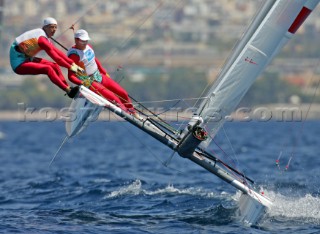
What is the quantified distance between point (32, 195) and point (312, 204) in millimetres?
4469

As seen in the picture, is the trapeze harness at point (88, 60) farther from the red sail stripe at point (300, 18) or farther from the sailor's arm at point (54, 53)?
the red sail stripe at point (300, 18)

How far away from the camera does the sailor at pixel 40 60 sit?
11.5 meters

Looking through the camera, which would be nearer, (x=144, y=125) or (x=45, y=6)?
(x=144, y=125)

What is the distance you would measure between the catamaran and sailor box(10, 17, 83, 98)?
0.31 metres

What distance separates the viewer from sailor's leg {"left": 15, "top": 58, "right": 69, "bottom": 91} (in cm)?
1157

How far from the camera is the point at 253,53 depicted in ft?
38.2

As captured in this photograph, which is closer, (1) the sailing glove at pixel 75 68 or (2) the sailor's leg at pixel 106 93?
(1) the sailing glove at pixel 75 68

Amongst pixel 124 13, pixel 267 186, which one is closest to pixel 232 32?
pixel 124 13

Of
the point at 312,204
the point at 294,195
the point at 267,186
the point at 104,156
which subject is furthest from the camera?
the point at 104,156

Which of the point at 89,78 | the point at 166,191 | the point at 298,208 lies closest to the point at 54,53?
the point at 89,78

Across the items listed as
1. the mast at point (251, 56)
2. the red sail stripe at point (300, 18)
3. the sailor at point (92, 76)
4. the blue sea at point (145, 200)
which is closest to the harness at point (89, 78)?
the sailor at point (92, 76)

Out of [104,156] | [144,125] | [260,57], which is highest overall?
[260,57]

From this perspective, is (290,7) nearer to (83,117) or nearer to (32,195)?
(83,117)

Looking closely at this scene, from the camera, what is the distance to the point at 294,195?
14.5 metres
